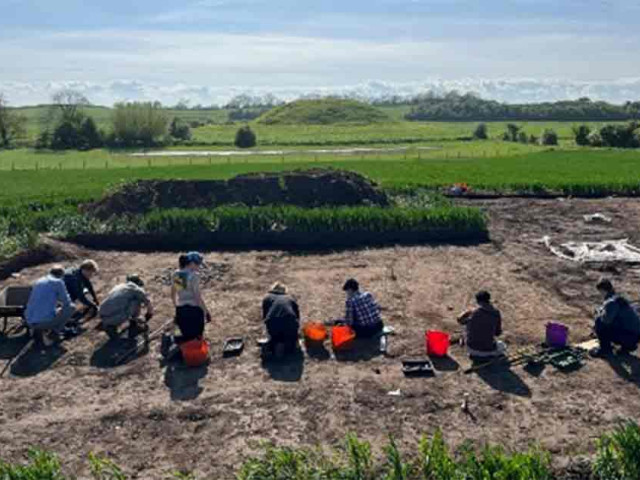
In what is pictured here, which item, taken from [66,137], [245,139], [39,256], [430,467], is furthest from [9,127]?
[430,467]

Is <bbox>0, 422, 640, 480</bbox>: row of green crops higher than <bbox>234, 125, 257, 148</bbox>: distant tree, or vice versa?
<bbox>234, 125, 257, 148</bbox>: distant tree

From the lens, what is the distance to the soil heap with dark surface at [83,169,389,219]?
2020 cm

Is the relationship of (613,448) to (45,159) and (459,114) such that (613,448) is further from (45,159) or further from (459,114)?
(459,114)

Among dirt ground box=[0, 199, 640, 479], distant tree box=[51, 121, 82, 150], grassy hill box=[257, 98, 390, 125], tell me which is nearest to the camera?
dirt ground box=[0, 199, 640, 479]

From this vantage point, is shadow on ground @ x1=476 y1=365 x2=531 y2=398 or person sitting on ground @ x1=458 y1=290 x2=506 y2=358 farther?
person sitting on ground @ x1=458 y1=290 x2=506 y2=358

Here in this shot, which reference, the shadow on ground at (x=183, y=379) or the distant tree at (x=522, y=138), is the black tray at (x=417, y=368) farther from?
the distant tree at (x=522, y=138)

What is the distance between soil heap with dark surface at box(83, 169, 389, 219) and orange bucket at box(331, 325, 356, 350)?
10.1 metres

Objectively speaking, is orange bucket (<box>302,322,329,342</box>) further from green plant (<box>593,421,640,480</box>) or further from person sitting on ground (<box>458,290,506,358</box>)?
green plant (<box>593,421,640,480</box>)

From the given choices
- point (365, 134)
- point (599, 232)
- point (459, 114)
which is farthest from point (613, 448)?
point (459, 114)

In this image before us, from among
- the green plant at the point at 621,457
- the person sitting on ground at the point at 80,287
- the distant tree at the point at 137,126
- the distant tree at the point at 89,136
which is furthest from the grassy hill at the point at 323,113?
the green plant at the point at 621,457

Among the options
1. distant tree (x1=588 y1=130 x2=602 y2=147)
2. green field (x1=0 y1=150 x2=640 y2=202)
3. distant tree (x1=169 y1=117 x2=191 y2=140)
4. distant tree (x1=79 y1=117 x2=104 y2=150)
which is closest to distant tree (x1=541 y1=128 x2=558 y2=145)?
distant tree (x1=588 y1=130 x2=602 y2=147)

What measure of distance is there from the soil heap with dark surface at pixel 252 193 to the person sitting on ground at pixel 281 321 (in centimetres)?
1036

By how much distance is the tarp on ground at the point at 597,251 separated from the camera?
1578 cm

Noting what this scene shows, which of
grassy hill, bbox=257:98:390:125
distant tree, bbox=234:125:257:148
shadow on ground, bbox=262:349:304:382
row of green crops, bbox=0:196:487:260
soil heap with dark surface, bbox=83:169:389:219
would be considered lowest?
shadow on ground, bbox=262:349:304:382
